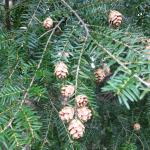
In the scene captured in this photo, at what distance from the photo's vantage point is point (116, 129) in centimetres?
160

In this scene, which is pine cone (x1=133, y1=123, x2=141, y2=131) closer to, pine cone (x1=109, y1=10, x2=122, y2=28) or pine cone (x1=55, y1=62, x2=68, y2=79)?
pine cone (x1=109, y1=10, x2=122, y2=28)

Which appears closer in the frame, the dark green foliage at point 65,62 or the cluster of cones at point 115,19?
the dark green foliage at point 65,62

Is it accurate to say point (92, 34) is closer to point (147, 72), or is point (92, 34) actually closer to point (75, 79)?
point (75, 79)

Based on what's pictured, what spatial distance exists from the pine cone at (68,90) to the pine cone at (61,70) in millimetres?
32

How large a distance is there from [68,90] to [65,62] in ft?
0.35

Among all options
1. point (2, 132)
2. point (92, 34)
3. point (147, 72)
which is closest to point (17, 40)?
point (92, 34)

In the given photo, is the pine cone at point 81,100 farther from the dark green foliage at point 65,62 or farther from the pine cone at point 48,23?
the pine cone at point 48,23

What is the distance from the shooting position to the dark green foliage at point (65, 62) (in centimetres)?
85

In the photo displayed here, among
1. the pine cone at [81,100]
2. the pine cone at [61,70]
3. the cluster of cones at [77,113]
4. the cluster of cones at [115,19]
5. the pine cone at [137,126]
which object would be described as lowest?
the pine cone at [137,126]

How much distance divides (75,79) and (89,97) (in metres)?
0.06

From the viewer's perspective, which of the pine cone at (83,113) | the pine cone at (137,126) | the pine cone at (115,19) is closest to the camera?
the pine cone at (83,113)

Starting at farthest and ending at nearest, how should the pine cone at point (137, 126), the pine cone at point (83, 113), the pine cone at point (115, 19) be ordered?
the pine cone at point (137, 126) → the pine cone at point (115, 19) → the pine cone at point (83, 113)

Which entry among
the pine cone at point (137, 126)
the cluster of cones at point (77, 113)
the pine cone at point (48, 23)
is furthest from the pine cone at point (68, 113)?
the pine cone at point (137, 126)

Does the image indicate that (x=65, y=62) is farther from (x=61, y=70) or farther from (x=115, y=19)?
(x=115, y=19)
